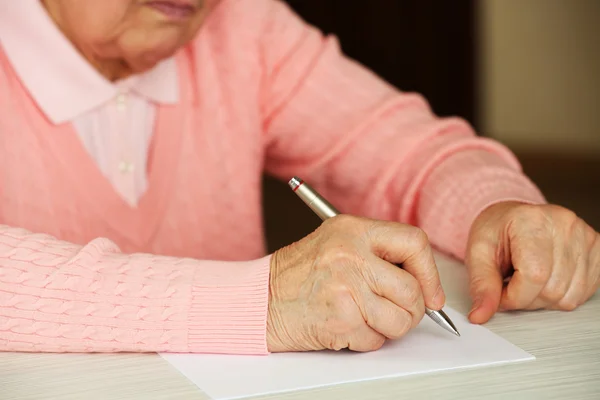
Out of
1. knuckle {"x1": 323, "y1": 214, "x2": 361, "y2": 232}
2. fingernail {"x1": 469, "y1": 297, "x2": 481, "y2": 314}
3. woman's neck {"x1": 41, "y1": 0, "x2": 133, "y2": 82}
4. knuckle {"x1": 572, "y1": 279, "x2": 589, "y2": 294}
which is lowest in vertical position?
fingernail {"x1": 469, "y1": 297, "x2": 481, "y2": 314}

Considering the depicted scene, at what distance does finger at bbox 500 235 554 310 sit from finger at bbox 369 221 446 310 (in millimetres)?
122

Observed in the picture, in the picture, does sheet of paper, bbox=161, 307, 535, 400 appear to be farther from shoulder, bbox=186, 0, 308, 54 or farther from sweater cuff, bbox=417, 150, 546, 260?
shoulder, bbox=186, 0, 308, 54

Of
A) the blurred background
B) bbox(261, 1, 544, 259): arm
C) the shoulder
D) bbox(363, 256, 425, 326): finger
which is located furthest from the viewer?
the blurred background

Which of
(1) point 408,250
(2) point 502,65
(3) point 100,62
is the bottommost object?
(2) point 502,65

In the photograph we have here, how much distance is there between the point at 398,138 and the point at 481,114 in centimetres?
310

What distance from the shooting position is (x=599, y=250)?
3.37ft

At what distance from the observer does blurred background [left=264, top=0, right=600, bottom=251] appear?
4.15 meters

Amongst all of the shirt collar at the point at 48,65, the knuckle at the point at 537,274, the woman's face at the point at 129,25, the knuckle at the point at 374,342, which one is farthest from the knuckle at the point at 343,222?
the shirt collar at the point at 48,65

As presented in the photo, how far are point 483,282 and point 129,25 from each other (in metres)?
0.57

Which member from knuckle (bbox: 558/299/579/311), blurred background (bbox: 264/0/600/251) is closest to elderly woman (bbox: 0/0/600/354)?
knuckle (bbox: 558/299/579/311)

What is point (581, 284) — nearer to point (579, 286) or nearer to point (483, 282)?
point (579, 286)

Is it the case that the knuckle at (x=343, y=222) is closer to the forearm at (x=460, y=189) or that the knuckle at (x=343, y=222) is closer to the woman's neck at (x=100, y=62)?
the forearm at (x=460, y=189)

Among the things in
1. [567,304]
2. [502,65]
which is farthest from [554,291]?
[502,65]

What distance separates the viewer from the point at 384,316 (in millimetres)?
843
